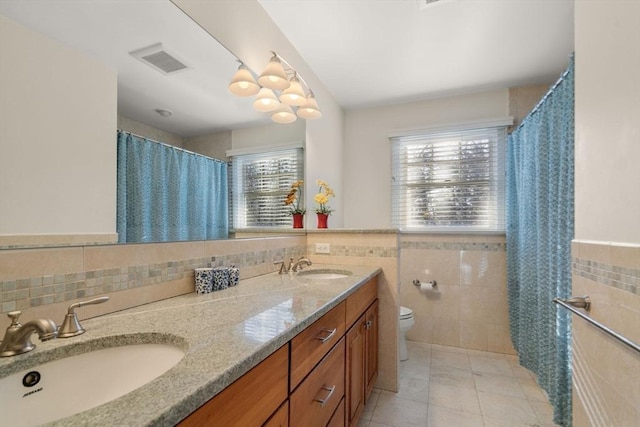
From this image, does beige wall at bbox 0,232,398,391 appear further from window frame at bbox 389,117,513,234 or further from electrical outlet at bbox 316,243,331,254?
window frame at bbox 389,117,513,234

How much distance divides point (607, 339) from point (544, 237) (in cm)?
103

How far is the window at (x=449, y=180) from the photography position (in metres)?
2.65

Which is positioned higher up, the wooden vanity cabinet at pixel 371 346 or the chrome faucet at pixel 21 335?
the chrome faucet at pixel 21 335

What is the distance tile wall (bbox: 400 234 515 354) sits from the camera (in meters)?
2.57

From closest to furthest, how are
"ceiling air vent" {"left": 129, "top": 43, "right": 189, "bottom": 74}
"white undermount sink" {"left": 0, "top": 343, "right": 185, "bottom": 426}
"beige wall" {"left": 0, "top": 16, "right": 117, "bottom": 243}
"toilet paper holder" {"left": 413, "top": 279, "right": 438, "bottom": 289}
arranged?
"white undermount sink" {"left": 0, "top": 343, "right": 185, "bottom": 426} < "beige wall" {"left": 0, "top": 16, "right": 117, "bottom": 243} < "ceiling air vent" {"left": 129, "top": 43, "right": 189, "bottom": 74} < "toilet paper holder" {"left": 413, "top": 279, "right": 438, "bottom": 289}

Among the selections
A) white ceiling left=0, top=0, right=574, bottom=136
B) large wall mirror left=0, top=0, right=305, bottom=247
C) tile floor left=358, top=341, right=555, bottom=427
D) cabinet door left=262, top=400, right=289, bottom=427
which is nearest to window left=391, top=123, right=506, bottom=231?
white ceiling left=0, top=0, right=574, bottom=136

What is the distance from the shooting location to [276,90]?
72.4 inches

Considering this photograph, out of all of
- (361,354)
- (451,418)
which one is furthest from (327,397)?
(451,418)

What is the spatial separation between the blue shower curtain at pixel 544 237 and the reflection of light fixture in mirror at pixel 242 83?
1.68 metres

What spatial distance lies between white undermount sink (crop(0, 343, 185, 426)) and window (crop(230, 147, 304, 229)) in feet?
2.84

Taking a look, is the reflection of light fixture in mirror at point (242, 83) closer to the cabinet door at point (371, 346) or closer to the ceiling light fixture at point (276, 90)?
the ceiling light fixture at point (276, 90)

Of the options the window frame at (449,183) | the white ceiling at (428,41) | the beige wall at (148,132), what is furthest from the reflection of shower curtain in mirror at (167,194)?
the window frame at (449,183)

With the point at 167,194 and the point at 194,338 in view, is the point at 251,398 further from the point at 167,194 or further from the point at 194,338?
Answer: the point at 167,194

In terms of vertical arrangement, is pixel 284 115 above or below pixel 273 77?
below
